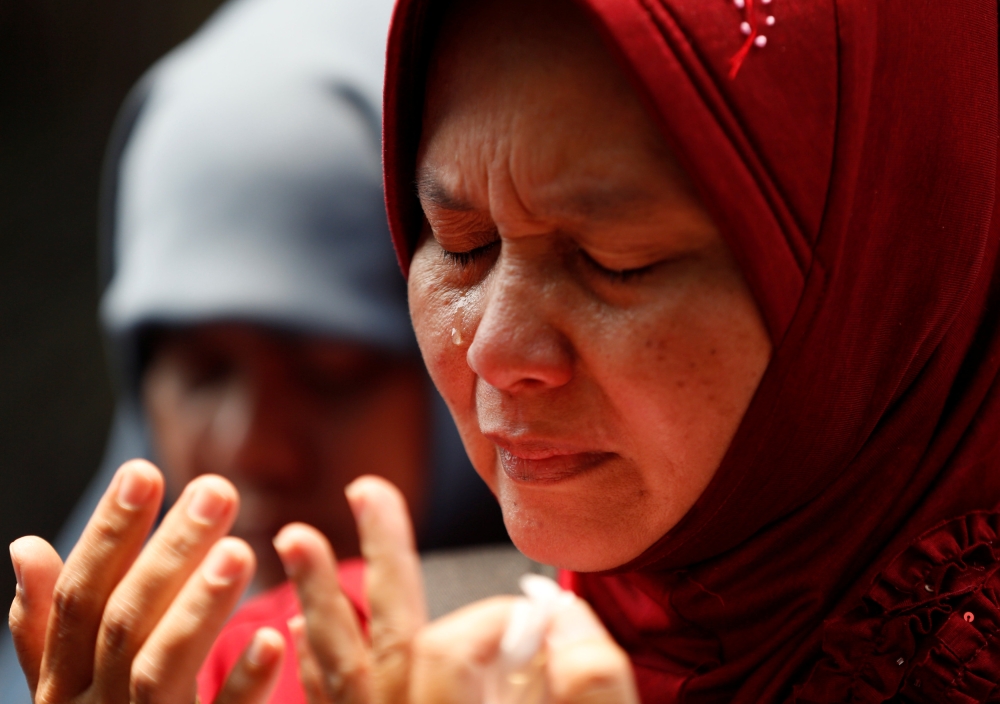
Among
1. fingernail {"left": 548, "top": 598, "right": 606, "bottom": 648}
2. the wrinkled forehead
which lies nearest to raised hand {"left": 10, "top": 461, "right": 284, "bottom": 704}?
fingernail {"left": 548, "top": 598, "right": 606, "bottom": 648}

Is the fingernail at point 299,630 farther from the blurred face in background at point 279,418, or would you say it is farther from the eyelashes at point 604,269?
the blurred face in background at point 279,418

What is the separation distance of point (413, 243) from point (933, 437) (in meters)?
0.46

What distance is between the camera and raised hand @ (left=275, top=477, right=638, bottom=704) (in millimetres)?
528

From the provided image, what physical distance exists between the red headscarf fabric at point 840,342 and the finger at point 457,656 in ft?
0.75

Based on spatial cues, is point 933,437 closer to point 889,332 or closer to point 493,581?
point 889,332

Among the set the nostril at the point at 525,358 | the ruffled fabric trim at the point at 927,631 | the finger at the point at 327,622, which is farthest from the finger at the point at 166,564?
the ruffled fabric trim at the point at 927,631

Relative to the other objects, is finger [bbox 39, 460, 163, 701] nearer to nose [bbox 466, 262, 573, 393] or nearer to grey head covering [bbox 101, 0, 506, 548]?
nose [bbox 466, 262, 573, 393]

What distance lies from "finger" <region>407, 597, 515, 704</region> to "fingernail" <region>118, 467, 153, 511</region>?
0.25m

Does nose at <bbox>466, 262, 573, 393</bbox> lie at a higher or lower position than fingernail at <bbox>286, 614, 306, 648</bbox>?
higher

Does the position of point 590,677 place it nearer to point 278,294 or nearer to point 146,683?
point 146,683

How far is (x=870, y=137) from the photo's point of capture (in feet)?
2.20

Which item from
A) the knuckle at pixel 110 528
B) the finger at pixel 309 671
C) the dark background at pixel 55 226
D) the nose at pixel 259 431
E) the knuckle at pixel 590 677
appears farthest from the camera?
the dark background at pixel 55 226

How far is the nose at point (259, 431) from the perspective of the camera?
1.50 metres

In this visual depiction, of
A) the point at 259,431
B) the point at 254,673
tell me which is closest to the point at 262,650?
the point at 254,673
